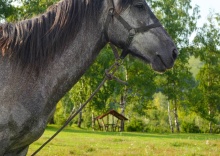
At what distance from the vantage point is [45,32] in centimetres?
417

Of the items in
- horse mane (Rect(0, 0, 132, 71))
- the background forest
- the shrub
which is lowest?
the shrub

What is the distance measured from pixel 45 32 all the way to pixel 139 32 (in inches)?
42.7

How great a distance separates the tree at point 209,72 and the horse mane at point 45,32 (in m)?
47.0

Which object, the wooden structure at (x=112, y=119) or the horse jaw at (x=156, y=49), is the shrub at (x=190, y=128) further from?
the horse jaw at (x=156, y=49)

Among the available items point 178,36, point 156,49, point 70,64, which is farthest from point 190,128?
point 70,64

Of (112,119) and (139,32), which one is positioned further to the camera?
(112,119)

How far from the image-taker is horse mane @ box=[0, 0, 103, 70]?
4000 millimetres

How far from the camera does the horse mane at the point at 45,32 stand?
400 centimetres

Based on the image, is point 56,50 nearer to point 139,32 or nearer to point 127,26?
point 127,26

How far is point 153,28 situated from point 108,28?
0.53 m

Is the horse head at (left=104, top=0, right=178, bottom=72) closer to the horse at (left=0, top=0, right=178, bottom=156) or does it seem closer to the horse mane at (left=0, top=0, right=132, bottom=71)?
the horse at (left=0, top=0, right=178, bottom=156)

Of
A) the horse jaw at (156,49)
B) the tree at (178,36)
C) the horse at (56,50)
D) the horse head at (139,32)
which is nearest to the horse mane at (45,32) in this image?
the horse at (56,50)

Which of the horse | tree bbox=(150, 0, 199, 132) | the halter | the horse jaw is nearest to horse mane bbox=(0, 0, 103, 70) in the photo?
the horse

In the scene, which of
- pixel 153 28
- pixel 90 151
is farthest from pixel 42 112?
pixel 90 151
